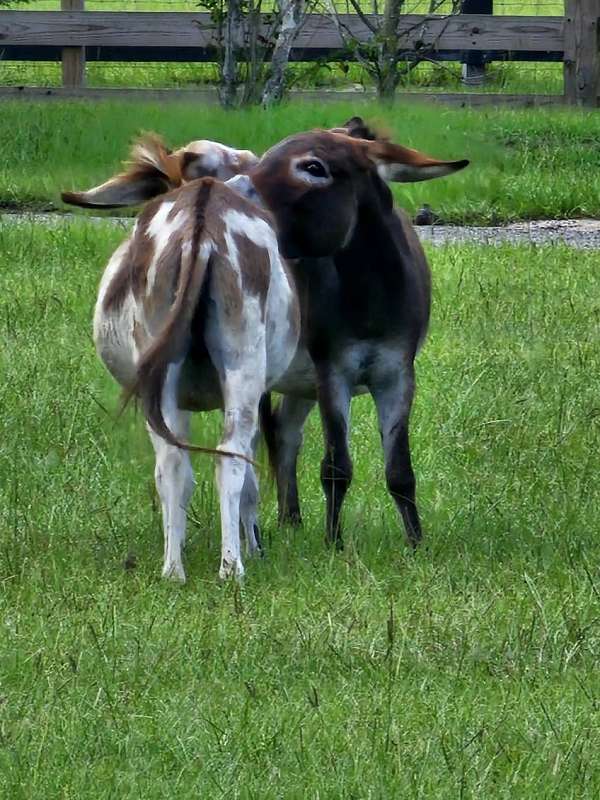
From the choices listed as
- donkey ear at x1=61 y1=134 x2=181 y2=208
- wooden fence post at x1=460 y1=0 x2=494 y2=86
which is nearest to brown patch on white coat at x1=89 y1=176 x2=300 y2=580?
donkey ear at x1=61 y1=134 x2=181 y2=208

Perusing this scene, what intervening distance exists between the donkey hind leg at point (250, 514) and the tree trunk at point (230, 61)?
11.3m

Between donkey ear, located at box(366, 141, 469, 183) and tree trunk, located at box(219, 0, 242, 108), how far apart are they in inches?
425

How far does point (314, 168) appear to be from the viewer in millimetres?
5895

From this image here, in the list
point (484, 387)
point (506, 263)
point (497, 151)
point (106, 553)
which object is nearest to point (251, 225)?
point (106, 553)

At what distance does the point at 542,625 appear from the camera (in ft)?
16.1

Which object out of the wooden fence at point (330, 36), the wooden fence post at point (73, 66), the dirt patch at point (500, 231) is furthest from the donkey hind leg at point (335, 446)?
the wooden fence post at point (73, 66)

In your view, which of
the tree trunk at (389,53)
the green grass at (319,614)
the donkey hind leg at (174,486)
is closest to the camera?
the green grass at (319,614)

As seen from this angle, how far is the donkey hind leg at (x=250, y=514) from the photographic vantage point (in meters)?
5.83

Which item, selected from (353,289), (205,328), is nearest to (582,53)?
(353,289)

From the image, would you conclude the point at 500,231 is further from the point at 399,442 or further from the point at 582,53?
the point at 582,53

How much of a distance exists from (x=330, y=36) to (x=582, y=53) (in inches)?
109

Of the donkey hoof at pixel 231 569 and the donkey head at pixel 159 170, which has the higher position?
the donkey head at pixel 159 170

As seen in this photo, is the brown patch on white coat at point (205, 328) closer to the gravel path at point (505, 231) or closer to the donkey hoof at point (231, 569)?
the donkey hoof at point (231, 569)

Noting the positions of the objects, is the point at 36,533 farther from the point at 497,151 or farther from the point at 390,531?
the point at 497,151
